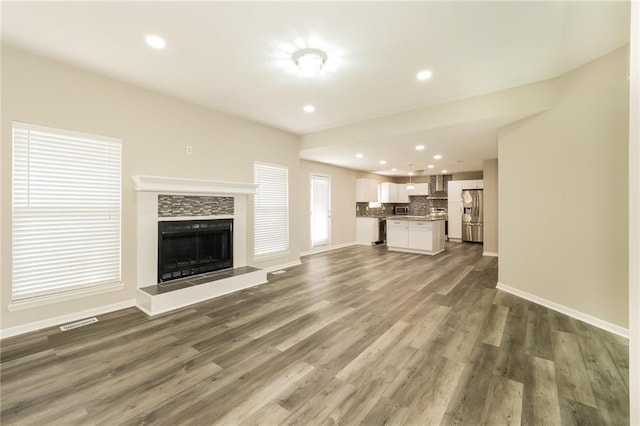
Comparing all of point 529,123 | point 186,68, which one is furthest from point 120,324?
point 529,123

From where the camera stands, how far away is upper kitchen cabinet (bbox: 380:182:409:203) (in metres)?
10.3

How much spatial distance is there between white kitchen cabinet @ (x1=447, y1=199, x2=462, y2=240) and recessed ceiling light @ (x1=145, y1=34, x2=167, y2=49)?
31.1ft

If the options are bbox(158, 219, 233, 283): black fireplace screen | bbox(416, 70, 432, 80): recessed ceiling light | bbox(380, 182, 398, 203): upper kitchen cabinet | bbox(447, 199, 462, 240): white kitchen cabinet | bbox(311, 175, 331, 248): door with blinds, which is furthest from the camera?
bbox(380, 182, 398, 203): upper kitchen cabinet

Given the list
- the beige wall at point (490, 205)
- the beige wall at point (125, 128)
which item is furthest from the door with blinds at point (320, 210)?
the beige wall at point (490, 205)

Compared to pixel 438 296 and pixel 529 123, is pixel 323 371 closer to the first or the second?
pixel 438 296

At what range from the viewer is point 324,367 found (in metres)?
2.27

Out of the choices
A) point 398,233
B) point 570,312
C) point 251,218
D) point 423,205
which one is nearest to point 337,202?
point 398,233

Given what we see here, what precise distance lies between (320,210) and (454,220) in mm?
5183

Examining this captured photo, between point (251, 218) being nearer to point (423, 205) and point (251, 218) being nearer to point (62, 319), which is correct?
point (62, 319)

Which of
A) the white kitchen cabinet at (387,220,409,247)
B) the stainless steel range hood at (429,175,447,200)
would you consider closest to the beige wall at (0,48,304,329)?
the white kitchen cabinet at (387,220,409,247)

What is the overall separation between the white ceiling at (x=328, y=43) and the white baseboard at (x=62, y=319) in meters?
2.92

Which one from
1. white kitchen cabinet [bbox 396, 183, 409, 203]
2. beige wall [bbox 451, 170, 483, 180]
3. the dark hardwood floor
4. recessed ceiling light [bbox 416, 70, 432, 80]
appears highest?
recessed ceiling light [bbox 416, 70, 432, 80]

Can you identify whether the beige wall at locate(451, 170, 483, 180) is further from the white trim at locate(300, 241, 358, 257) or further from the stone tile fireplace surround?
the stone tile fireplace surround

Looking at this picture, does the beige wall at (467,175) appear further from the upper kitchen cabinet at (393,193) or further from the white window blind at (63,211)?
the white window blind at (63,211)
